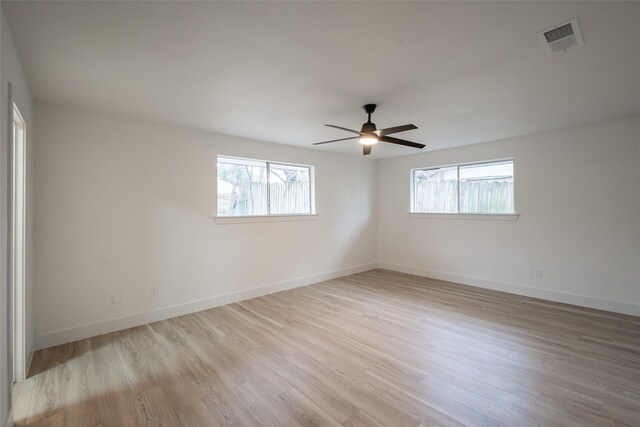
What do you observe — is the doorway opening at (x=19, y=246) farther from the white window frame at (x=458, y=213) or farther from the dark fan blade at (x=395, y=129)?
the white window frame at (x=458, y=213)

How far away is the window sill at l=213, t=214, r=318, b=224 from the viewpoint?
13.5 ft

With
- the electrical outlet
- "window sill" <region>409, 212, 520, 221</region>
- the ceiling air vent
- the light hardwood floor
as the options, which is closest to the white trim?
the light hardwood floor

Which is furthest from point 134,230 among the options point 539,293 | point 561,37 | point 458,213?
point 539,293

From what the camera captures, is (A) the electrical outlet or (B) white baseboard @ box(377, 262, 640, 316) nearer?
(A) the electrical outlet

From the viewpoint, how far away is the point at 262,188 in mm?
4684

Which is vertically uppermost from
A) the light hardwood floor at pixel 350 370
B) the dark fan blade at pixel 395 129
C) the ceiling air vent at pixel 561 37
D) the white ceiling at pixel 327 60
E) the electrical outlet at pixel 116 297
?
the white ceiling at pixel 327 60

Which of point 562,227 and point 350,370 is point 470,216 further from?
point 350,370

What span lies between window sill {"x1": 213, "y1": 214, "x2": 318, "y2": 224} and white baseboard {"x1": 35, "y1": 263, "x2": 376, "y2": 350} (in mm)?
1053

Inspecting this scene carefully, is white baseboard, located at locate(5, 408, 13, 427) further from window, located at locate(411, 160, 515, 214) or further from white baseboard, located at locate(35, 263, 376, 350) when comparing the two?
window, located at locate(411, 160, 515, 214)

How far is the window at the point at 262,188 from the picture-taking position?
4.29 meters

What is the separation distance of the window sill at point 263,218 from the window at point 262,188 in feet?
0.27

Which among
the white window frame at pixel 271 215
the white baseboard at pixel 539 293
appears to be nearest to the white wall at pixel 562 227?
the white baseboard at pixel 539 293

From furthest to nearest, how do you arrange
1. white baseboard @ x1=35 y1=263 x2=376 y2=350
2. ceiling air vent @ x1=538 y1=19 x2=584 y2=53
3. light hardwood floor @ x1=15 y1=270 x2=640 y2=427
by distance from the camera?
1. white baseboard @ x1=35 y1=263 x2=376 y2=350
2. light hardwood floor @ x1=15 y1=270 x2=640 y2=427
3. ceiling air vent @ x1=538 y1=19 x2=584 y2=53

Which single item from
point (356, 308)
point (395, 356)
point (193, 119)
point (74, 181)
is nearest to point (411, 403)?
point (395, 356)
